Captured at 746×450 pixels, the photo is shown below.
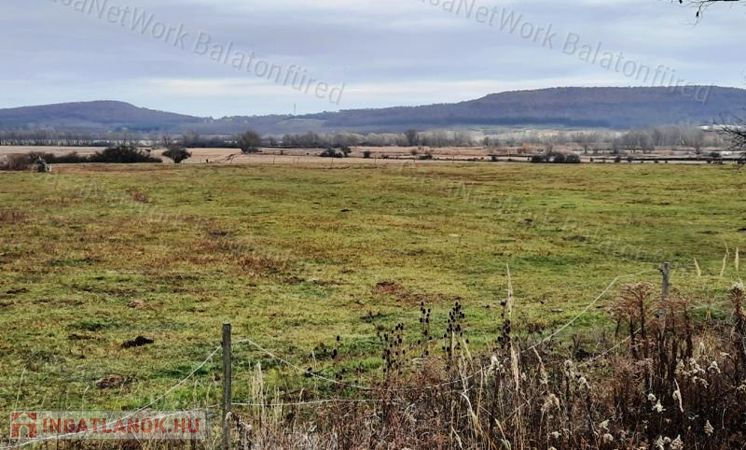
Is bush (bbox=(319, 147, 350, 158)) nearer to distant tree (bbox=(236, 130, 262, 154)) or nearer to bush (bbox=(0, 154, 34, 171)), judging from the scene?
distant tree (bbox=(236, 130, 262, 154))

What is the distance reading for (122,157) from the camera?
8312 centimetres

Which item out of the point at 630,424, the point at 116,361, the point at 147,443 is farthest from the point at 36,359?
the point at 630,424

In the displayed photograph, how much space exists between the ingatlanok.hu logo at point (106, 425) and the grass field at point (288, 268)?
71cm

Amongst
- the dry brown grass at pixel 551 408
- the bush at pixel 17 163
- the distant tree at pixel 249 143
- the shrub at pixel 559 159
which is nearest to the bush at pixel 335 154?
the distant tree at pixel 249 143

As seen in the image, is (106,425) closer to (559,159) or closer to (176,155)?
(176,155)

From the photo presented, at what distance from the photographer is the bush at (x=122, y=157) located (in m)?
82.1

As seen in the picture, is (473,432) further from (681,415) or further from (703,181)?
(703,181)

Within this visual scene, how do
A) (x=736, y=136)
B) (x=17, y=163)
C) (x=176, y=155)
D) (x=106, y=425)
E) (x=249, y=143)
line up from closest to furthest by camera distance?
(x=106, y=425) → (x=736, y=136) → (x=17, y=163) → (x=176, y=155) → (x=249, y=143)

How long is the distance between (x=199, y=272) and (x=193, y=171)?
4595cm

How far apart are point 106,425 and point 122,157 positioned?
81708mm

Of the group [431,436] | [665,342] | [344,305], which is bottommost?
[344,305]

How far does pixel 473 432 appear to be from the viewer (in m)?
6.26

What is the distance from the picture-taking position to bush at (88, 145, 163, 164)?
82.1 metres

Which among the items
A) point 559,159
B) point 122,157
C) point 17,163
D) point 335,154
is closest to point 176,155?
point 122,157
